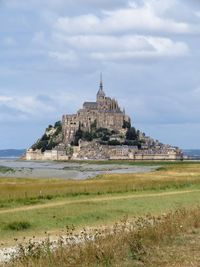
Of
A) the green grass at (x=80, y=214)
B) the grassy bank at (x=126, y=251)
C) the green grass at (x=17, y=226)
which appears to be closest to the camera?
the grassy bank at (x=126, y=251)

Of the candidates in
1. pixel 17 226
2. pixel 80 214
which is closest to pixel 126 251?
pixel 17 226

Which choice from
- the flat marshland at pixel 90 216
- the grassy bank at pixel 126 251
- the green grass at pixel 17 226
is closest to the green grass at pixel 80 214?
the flat marshland at pixel 90 216

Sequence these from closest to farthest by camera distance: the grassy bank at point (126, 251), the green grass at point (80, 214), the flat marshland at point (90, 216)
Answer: the grassy bank at point (126, 251) < the flat marshland at point (90, 216) < the green grass at point (80, 214)

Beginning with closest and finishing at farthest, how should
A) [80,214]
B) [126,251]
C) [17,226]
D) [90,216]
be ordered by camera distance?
1. [126,251]
2. [17,226]
3. [90,216]
4. [80,214]

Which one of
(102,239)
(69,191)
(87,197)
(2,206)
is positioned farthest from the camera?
(69,191)

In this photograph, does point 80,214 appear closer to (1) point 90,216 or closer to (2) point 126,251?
(1) point 90,216

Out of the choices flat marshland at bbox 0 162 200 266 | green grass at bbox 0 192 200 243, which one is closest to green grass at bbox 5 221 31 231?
flat marshland at bbox 0 162 200 266

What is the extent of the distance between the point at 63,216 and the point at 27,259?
1439cm

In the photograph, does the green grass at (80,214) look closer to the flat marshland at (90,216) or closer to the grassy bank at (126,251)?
the flat marshland at (90,216)

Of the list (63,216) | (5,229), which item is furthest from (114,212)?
(5,229)

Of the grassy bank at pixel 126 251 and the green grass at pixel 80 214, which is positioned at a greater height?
the grassy bank at pixel 126 251

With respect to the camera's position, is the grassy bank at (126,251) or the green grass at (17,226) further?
the green grass at (17,226)

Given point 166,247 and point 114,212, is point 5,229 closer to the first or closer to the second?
point 114,212

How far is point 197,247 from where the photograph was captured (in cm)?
1327
